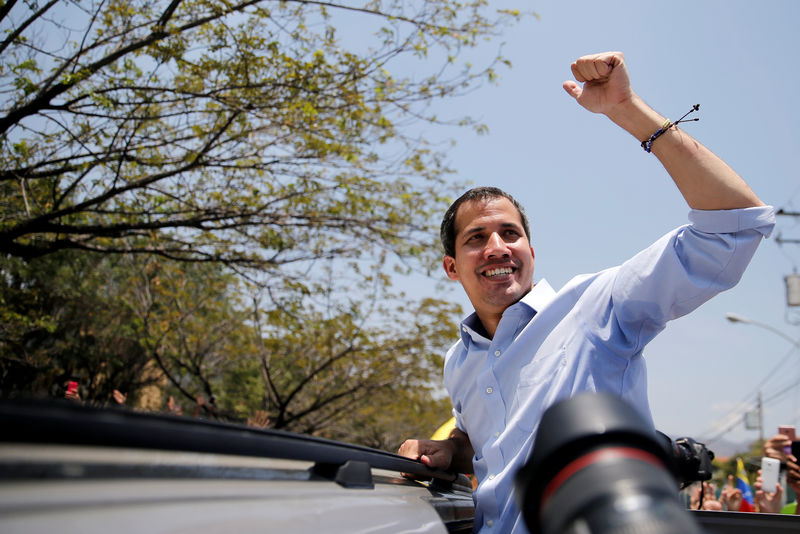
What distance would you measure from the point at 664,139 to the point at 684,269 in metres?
0.37

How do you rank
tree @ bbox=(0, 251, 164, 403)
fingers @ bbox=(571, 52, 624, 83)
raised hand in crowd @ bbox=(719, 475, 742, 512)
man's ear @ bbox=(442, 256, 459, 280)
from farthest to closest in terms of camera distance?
1. tree @ bbox=(0, 251, 164, 403)
2. raised hand in crowd @ bbox=(719, 475, 742, 512)
3. man's ear @ bbox=(442, 256, 459, 280)
4. fingers @ bbox=(571, 52, 624, 83)

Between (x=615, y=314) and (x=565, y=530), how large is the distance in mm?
1269

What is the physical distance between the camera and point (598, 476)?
801 mm

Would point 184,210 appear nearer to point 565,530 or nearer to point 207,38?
point 207,38

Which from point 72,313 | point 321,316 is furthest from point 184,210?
point 72,313

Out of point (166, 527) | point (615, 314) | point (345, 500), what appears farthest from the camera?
point (615, 314)

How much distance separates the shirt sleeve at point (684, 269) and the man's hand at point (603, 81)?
1.33 ft

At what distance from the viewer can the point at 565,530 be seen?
2.57 ft

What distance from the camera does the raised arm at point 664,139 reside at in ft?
5.57

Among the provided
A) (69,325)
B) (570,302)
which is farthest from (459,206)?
(69,325)

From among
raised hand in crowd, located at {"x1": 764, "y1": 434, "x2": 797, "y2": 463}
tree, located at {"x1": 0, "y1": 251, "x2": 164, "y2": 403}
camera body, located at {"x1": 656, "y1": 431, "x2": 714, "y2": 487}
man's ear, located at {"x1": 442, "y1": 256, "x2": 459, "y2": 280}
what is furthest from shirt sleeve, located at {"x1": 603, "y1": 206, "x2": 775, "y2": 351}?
tree, located at {"x1": 0, "y1": 251, "x2": 164, "y2": 403}

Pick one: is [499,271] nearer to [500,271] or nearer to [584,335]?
[500,271]

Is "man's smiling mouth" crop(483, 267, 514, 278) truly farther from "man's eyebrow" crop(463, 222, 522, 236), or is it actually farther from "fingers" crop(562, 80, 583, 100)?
"fingers" crop(562, 80, 583, 100)

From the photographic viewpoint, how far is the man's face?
2.35 metres
